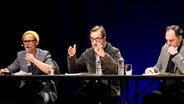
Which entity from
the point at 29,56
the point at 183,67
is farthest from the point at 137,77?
the point at 29,56

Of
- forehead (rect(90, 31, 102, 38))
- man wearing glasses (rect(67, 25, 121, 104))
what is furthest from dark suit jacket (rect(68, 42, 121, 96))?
forehead (rect(90, 31, 102, 38))

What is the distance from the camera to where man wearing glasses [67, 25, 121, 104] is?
4086 mm

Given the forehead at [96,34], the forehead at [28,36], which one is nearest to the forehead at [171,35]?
the forehead at [96,34]

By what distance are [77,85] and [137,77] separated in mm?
2299

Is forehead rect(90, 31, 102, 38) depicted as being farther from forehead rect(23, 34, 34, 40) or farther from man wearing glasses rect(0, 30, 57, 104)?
forehead rect(23, 34, 34, 40)

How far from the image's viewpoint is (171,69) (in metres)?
4.29

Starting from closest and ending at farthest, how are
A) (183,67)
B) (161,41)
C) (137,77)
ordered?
(137,77)
(183,67)
(161,41)

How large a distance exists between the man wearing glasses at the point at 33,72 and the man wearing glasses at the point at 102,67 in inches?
11.0

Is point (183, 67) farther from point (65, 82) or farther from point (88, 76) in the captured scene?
point (65, 82)

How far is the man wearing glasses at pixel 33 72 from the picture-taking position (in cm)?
404

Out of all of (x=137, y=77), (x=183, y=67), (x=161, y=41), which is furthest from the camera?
(x=161, y=41)

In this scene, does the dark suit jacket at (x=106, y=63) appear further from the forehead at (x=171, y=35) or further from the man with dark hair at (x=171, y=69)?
the forehead at (x=171, y=35)

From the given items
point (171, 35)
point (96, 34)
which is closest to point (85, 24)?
point (96, 34)

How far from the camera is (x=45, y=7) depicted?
221 inches
